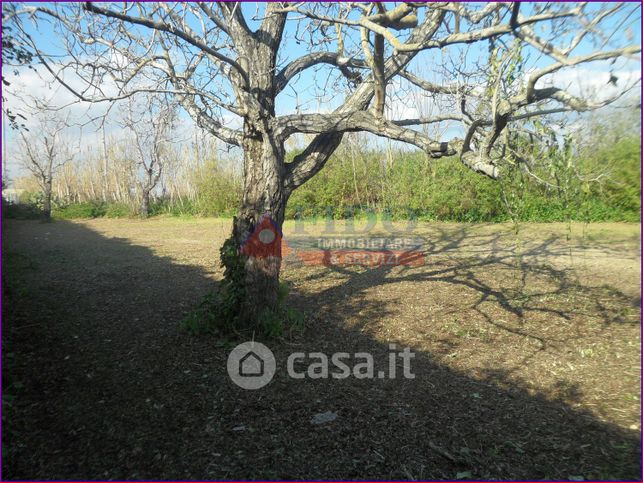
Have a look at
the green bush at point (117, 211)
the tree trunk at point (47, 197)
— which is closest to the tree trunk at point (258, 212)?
the tree trunk at point (47, 197)

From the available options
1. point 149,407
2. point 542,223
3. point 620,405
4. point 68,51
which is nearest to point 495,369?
point 620,405

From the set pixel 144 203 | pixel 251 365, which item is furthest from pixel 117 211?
pixel 251 365

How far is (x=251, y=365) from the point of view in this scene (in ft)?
11.8

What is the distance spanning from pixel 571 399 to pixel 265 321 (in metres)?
2.62

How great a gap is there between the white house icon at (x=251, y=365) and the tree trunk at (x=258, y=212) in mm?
438

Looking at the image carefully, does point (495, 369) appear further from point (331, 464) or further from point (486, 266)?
point (486, 266)

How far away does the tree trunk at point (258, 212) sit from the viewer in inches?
157

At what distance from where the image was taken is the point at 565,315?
4.79m

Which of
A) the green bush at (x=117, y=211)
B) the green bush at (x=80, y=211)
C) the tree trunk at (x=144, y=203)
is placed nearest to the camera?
the tree trunk at (x=144, y=203)

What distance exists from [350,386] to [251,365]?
911mm

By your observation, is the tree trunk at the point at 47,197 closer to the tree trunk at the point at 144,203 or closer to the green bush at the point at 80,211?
the green bush at the point at 80,211

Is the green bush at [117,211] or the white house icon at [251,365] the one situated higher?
the green bush at [117,211]

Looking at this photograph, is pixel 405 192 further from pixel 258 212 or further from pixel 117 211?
pixel 117 211

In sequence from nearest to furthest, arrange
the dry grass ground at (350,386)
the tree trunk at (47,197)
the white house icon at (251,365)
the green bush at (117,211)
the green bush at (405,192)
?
the dry grass ground at (350,386), the white house icon at (251,365), the green bush at (405,192), the tree trunk at (47,197), the green bush at (117,211)
